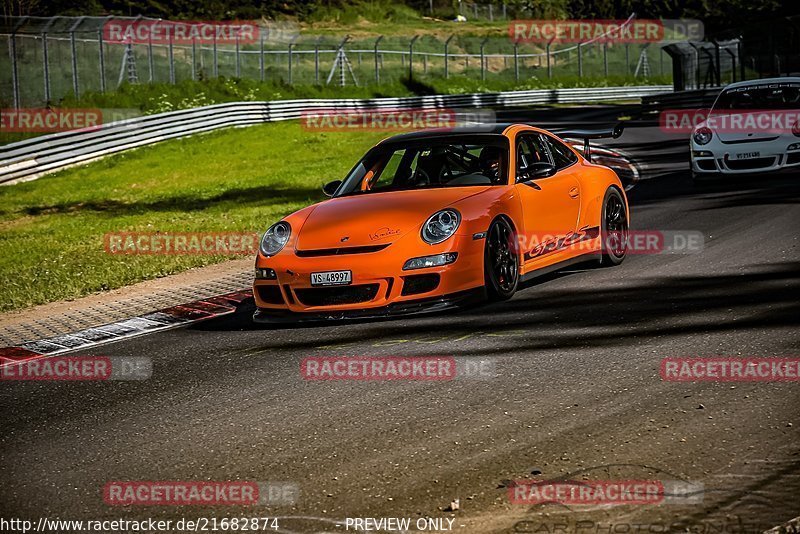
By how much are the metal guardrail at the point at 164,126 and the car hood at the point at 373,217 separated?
61.5ft

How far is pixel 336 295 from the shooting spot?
8469 millimetres

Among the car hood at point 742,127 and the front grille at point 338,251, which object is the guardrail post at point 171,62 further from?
the front grille at point 338,251

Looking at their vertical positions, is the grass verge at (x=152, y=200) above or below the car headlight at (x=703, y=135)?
below

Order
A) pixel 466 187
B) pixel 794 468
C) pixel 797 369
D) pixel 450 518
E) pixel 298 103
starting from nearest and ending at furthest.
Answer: pixel 450 518, pixel 794 468, pixel 797 369, pixel 466 187, pixel 298 103

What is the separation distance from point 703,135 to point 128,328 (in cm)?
943

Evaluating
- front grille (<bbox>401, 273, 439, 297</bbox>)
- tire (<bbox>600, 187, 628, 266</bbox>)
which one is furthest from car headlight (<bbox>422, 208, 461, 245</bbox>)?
tire (<bbox>600, 187, 628, 266</bbox>)

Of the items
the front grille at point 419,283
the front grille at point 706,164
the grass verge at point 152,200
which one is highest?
the front grille at point 419,283

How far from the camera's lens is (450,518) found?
451 centimetres

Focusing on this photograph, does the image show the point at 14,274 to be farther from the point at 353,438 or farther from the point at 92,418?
the point at 353,438

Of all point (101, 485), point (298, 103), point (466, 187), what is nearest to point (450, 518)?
point (101, 485)

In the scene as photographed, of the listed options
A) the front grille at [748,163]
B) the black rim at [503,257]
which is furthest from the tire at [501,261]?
the front grille at [748,163]

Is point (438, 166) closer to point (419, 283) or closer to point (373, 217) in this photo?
point (373, 217)

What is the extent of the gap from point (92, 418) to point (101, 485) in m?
1.37

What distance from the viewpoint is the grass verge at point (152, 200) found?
1358cm
